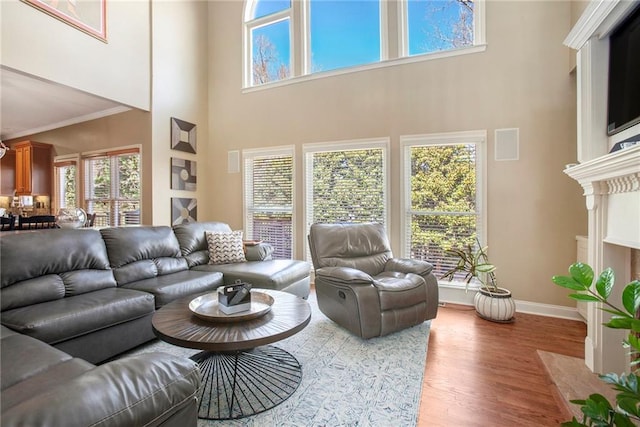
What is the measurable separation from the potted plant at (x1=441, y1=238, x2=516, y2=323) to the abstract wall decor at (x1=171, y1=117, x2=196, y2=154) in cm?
423

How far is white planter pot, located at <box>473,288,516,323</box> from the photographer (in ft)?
10.0

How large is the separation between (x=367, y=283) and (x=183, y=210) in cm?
346

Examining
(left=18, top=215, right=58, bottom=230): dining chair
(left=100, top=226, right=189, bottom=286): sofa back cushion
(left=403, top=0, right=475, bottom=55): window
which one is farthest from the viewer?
(left=18, top=215, right=58, bottom=230): dining chair

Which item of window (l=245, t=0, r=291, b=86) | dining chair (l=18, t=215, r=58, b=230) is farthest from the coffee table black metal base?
window (l=245, t=0, r=291, b=86)

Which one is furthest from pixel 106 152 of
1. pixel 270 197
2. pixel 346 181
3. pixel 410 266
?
pixel 410 266

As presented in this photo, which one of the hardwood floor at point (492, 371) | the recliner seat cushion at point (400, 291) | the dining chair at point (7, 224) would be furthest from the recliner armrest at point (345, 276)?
the dining chair at point (7, 224)

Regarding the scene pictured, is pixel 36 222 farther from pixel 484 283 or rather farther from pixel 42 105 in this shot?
pixel 484 283

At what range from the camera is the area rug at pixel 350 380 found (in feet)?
5.47

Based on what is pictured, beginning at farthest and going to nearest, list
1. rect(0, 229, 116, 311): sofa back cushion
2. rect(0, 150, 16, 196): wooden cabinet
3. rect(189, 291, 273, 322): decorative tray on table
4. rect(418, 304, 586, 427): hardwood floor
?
rect(0, 150, 16, 196): wooden cabinet, rect(0, 229, 116, 311): sofa back cushion, rect(189, 291, 273, 322): decorative tray on table, rect(418, 304, 586, 427): hardwood floor

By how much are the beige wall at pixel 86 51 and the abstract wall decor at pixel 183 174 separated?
915 millimetres

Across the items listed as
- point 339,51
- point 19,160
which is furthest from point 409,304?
point 19,160

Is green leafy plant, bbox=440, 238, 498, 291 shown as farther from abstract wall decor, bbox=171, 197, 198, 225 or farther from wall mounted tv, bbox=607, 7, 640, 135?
abstract wall decor, bbox=171, 197, 198, 225

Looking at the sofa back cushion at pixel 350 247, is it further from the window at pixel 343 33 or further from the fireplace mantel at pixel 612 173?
the window at pixel 343 33

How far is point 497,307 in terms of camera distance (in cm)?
306
